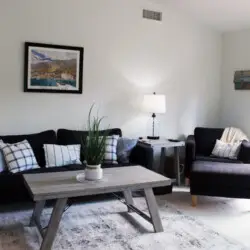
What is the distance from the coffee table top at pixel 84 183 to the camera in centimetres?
255

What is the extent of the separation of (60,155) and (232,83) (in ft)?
9.79

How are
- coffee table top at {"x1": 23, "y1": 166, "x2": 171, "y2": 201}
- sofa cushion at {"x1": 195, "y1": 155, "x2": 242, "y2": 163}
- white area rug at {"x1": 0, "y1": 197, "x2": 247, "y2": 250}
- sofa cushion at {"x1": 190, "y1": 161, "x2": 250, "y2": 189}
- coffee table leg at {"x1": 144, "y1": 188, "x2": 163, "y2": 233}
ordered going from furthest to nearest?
sofa cushion at {"x1": 195, "y1": 155, "x2": 242, "y2": 163} < sofa cushion at {"x1": 190, "y1": 161, "x2": 250, "y2": 189} < coffee table leg at {"x1": 144, "y1": 188, "x2": 163, "y2": 233} < white area rug at {"x1": 0, "y1": 197, "x2": 247, "y2": 250} < coffee table top at {"x1": 23, "y1": 166, "x2": 171, "y2": 201}

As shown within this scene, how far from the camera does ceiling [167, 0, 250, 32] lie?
13.9 feet

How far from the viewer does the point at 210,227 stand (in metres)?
3.17

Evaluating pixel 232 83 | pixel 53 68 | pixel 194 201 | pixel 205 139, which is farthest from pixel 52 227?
pixel 232 83

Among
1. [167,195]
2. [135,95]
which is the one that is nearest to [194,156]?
[167,195]

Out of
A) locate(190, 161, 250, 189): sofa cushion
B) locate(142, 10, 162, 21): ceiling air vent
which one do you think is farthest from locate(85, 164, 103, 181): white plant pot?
locate(142, 10, 162, 21): ceiling air vent

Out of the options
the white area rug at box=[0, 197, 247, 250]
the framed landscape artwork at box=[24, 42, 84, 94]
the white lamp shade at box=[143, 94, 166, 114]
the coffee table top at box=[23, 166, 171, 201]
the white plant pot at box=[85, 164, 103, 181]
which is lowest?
the white area rug at box=[0, 197, 247, 250]

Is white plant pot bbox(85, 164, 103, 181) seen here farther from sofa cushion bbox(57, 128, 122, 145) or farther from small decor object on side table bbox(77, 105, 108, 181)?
sofa cushion bbox(57, 128, 122, 145)

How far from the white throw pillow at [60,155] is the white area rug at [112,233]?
0.55 metres

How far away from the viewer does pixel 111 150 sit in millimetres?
4105

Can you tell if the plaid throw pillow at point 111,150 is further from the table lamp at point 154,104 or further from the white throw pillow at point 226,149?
the white throw pillow at point 226,149

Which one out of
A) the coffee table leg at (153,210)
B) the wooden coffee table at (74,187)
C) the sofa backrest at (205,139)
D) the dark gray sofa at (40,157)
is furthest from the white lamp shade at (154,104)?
the coffee table leg at (153,210)

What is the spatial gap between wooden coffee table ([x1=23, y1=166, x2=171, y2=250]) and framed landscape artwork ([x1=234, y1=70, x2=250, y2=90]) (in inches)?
98.8
